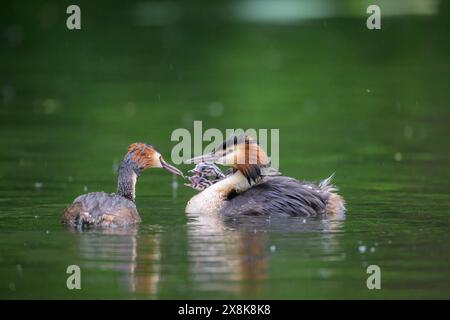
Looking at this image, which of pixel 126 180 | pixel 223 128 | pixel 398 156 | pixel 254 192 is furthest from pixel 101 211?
pixel 223 128

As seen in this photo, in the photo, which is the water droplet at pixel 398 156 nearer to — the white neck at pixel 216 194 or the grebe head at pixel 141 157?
the white neck at pixel 216 194

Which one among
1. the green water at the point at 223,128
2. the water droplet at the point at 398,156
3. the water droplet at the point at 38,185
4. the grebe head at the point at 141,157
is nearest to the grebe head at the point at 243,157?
the grebe head at the point at 141,157

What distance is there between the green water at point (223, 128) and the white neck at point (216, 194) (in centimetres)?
30

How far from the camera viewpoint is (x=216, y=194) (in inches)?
587

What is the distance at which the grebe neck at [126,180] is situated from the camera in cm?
1420

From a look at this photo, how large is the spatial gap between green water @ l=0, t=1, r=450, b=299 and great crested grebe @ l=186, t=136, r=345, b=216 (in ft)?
0.97

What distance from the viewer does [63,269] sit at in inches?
454

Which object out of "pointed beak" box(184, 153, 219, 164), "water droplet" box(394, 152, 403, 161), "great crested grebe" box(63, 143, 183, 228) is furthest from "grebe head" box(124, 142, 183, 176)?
"water droplet" box(394, 152, 403, 161)

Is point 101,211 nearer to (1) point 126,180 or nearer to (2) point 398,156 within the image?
(1) point 126,180

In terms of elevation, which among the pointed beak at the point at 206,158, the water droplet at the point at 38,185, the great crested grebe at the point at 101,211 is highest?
the pointed beak at the point at 206,158

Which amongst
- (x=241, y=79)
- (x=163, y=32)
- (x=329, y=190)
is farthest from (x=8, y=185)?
(x=163, y=32)

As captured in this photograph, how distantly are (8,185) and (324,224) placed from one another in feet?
14.7

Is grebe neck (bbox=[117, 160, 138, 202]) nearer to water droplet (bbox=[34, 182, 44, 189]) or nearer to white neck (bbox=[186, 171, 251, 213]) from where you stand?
white neck (bbox=[186, 171, 251, 213])

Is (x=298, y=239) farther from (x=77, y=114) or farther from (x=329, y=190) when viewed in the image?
(x=77, y=114)
